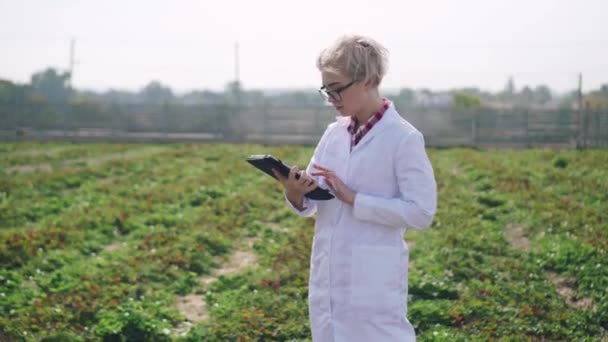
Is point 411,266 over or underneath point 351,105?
underneath

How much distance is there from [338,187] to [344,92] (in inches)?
14.2

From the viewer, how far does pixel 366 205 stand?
2854 millimetres

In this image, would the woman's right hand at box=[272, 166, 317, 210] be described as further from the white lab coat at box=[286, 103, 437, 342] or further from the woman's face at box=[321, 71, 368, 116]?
the woman's face at box=[321, 71, 368, 116]

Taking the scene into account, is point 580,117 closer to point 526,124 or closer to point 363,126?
point 526,124

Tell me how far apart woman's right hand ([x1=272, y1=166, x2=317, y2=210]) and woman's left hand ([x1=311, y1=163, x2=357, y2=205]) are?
0.06 meters

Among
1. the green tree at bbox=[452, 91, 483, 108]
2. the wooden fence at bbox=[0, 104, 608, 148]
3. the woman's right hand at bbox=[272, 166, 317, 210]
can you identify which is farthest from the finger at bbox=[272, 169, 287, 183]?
the green tree at bbox=[452, 91, 483, 108]

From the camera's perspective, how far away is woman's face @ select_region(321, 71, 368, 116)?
287 centimetres

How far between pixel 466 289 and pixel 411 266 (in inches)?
40.9

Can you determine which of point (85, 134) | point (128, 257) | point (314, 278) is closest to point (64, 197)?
point (128, 257)

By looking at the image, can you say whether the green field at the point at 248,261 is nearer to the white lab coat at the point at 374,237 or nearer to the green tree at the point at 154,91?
the white lab coat at the point at 374,237

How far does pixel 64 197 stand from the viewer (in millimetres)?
12078

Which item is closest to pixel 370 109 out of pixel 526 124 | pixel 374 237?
pixel 374 237

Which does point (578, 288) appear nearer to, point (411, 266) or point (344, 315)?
point (411, 266)

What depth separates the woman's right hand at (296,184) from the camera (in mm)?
2986
